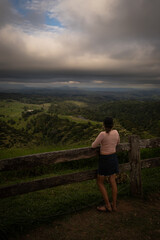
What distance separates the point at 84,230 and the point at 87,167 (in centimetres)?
444

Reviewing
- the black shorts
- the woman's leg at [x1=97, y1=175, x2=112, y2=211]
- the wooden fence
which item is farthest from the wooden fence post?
the woman's leg at [x1=97, y1=175, x2=112, y2=211]

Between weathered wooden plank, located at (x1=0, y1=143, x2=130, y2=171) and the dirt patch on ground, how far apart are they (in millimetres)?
1367

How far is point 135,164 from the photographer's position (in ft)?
15.5

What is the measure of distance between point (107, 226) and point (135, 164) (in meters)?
1.85

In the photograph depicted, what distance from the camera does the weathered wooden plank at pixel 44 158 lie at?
11.7 feet

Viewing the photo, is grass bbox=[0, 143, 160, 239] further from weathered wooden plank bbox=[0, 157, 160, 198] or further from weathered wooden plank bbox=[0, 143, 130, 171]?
weathered wooden plank bbox=[0, 143, 130, 171]

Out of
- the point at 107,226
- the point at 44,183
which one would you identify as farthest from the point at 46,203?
the point at 107,226

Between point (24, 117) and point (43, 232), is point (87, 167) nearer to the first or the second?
point (43, 232)

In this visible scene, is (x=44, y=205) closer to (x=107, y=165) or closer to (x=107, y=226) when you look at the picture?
(x=107, y=226)

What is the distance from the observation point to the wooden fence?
142 inches

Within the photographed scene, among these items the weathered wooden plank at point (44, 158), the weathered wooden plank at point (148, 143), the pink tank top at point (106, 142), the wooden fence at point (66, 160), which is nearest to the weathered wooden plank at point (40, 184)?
the wooden fence at point (66, 160)

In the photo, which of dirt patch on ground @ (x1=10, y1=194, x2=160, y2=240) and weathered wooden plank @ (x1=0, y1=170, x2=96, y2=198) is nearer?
dirt patch on ground @ (x1=10, y1=194, x2=160, y2=240)

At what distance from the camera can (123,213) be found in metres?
4.06

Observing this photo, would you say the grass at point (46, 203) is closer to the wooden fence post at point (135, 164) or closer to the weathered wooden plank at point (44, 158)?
the wooden fence post at point (135, 164)
